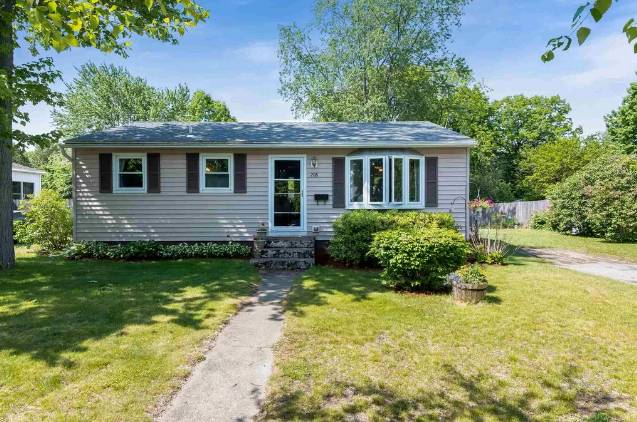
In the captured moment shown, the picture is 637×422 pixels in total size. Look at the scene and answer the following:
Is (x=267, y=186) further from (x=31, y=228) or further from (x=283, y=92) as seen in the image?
(x=283, y=92)

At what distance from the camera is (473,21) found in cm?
2180

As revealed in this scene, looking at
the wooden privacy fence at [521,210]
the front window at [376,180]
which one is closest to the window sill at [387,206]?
the front window at [376,180]

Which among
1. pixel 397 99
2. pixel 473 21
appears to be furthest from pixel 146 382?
pixel 473 21

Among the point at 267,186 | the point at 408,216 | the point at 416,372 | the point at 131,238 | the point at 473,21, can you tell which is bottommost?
the point at 416,372

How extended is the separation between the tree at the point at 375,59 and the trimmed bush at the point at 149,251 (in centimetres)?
1454

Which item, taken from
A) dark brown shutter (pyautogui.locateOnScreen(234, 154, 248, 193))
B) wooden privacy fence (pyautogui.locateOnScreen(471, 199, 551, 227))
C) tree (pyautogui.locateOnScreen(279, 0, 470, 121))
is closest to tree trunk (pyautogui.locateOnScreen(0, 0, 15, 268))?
dark brown shutter (pyautogui.locateOnScreen(234, 154, 248, 193))

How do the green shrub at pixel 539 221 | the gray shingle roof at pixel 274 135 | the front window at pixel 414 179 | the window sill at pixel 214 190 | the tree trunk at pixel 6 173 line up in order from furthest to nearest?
the green shrub at pixel 539 221, the window sill at pixel 214 190, the front window at pixel 414 179, the gray shingle roof at pixel 274 135, the tree trunk at pixel 6 173

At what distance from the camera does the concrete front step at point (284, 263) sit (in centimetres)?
930

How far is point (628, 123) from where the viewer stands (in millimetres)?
29578

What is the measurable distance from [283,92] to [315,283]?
20.2m

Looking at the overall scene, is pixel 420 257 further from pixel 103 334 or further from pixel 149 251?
pixel 149 251

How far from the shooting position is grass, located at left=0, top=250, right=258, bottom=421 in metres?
3.26

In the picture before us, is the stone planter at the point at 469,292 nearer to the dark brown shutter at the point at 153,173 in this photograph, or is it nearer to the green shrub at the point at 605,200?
the dark brown shutter at the point at 153,173

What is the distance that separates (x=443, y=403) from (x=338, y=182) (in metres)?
7.93
